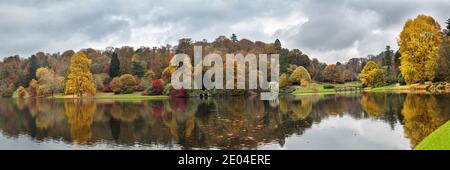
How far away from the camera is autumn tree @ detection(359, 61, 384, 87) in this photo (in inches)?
2606

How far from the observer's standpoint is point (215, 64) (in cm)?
6394

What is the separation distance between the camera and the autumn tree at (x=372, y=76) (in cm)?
6619

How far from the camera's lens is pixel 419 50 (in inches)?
1927

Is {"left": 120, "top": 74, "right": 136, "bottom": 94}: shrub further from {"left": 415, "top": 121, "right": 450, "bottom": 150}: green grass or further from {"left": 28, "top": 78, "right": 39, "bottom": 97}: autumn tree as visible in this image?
{"left": 415, "top": 121, "right": 450, "bottom": 150}: green grass

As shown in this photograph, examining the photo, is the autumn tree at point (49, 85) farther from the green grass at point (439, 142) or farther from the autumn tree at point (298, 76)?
the green grass at point (439, 142)

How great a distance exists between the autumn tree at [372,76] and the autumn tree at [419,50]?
48.9 feet

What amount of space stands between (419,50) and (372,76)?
18.4m

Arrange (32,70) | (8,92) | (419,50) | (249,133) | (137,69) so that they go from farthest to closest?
(32,70) < (8,92) < (137,69) < (419,50) < (249,133)

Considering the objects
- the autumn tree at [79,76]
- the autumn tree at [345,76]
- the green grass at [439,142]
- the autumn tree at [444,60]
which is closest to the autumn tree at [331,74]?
the autumn tree at [345,76]

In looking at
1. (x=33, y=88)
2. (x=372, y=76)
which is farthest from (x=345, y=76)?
(x=33, y=88)

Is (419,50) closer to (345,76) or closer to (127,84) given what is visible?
(345,76)

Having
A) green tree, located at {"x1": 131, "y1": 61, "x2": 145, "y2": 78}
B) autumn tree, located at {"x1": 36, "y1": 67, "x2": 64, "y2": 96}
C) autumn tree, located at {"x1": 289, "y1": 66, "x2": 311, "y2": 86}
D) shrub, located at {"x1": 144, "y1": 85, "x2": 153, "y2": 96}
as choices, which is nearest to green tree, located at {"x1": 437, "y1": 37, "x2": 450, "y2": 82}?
autumn tree, located at {"x1": 289, "y1": 66, "x2": 311, "y2": 86}
